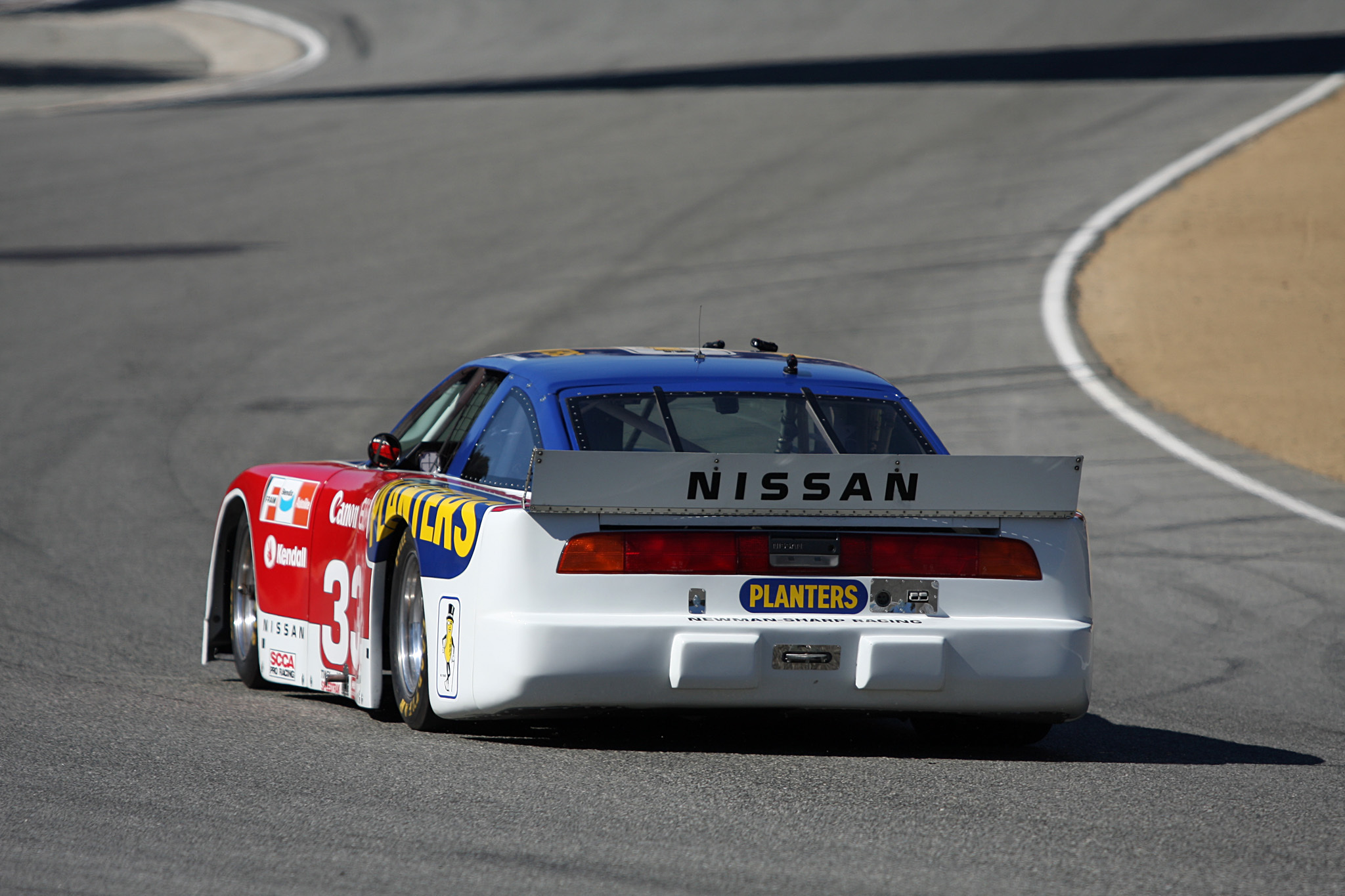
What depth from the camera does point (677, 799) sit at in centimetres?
511

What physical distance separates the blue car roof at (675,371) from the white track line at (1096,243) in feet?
19.3

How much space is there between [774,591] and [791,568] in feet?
0.30

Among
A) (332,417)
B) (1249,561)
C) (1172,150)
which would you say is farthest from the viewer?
(1172,150)

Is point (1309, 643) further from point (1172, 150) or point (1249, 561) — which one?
point (1172, 150)

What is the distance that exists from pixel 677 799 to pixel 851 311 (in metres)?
14.0

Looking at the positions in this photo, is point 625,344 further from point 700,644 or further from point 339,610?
point 700,644

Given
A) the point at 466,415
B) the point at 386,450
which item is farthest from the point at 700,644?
the point at 386,450

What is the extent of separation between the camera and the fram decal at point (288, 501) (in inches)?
284

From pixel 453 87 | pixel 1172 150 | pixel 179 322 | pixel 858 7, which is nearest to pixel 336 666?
pixel 179 322

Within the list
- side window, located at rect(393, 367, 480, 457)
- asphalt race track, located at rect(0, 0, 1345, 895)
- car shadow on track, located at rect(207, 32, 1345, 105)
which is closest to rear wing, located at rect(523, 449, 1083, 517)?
asphalt race track, located at rect(0, 0, 1345, 895)

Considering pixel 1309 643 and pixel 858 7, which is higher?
pixel 858 7

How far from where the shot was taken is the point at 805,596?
19.0 ft

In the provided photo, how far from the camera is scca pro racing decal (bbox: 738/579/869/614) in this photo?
575 centimetres

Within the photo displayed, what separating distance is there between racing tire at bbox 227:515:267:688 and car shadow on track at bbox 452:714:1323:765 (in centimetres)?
151
